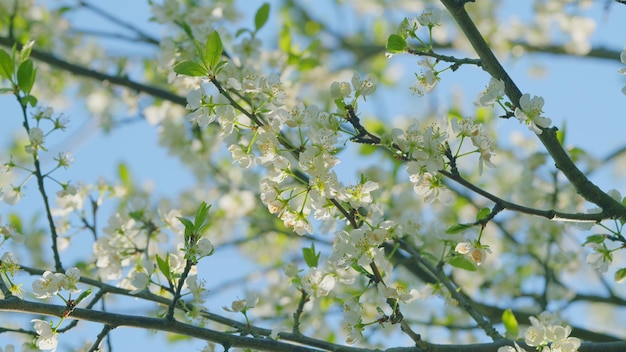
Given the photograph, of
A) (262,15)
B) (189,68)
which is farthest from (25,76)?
(262,15)

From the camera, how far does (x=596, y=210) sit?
2.20 m

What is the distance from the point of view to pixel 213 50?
2043 millimetres

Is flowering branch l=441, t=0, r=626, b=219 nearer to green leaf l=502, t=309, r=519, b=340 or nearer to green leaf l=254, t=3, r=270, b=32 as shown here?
green leaf l=502, t=309, r=519, b=340

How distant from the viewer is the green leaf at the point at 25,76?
2.49 metres

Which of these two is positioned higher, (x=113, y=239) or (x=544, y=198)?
(x=544, y=198)

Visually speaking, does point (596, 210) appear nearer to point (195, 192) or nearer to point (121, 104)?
point (121, 104)

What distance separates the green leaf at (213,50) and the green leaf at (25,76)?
0.81m

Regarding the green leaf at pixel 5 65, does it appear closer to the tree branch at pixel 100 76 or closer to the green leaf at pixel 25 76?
the green leaf at pixel 25 76

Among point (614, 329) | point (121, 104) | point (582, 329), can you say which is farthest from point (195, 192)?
point (614, 329)

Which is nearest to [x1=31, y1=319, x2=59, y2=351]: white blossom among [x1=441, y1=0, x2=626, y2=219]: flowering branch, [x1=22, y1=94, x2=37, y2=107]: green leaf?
[x1=22, y1=94, x2=37, y2=107]: green leaf

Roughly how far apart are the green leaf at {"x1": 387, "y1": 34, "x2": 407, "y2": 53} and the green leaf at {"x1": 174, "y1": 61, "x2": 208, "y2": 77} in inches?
21.2

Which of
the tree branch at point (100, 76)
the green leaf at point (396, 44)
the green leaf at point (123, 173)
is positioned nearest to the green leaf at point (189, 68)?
the green leaf at point (396, 44)

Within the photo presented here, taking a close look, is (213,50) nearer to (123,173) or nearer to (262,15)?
(262,15)

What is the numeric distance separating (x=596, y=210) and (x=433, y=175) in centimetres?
56
